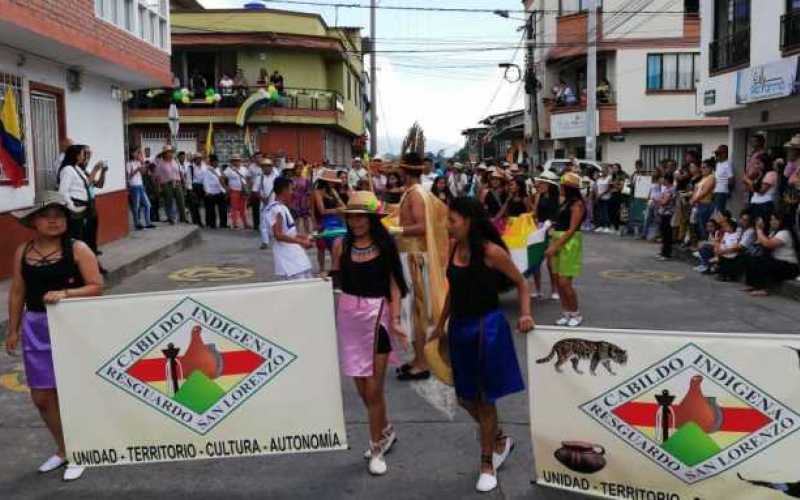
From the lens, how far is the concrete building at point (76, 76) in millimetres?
11266

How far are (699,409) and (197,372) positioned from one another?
263 centimetres

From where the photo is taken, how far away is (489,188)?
11.8 m

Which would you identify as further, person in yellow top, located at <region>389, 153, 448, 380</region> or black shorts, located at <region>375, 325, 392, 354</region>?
person in yellow top, located at <region>389, 153, 448, 380</region>

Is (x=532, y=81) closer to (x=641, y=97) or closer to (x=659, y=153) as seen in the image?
(x=641, y=97)

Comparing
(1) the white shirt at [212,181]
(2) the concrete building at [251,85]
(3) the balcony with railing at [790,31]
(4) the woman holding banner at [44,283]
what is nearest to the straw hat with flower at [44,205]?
(4) the woman holding banner at [44,283]

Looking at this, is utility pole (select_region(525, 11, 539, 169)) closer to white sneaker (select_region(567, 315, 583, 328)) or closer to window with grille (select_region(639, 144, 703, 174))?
window with grille (select_region(639, 144, 703, 174))

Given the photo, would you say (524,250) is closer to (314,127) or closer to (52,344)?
(52,344)

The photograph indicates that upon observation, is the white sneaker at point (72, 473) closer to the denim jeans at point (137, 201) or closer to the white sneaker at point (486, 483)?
the white sneaker at point (486, 483)

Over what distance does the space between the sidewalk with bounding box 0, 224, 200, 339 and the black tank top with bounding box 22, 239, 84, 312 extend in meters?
4.12

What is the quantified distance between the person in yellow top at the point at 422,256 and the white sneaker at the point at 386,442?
1.37 metres

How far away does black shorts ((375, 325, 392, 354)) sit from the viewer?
496 centimetres

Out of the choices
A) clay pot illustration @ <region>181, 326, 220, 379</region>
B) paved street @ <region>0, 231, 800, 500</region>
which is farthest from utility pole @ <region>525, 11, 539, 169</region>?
clay pot illustration @ <region>181, 326, 220, 379</region>

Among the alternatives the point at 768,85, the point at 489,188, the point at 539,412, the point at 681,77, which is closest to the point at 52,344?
the point at 539,412

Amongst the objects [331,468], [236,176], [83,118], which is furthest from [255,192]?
[331,468]
